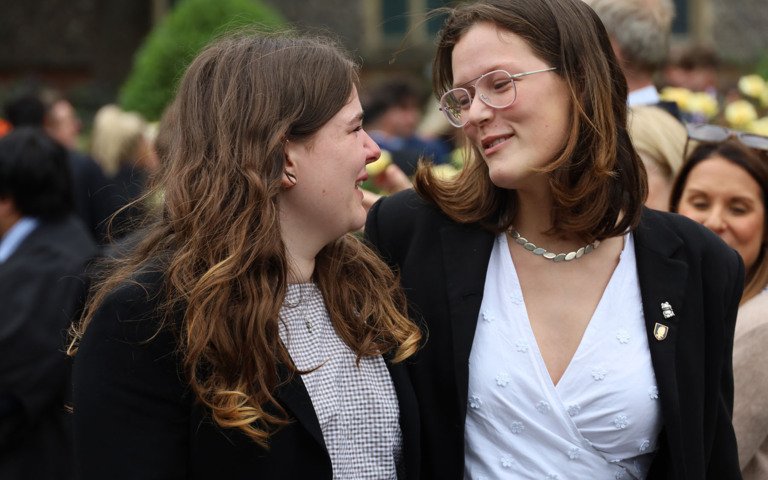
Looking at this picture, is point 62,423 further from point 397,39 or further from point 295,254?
point 397,39

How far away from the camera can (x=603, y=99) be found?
110 inches

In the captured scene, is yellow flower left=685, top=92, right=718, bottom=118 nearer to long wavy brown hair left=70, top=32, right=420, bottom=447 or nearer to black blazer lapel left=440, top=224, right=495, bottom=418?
black blazer lapel left=440, top=224, right=495, bottom=418

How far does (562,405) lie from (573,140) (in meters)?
0.67

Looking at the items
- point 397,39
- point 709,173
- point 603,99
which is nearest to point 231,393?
point 603,99

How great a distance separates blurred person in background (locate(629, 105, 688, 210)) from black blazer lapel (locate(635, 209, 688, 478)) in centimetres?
96

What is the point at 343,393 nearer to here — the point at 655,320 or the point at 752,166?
the point at 655,320

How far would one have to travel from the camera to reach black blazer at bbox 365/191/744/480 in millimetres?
2768

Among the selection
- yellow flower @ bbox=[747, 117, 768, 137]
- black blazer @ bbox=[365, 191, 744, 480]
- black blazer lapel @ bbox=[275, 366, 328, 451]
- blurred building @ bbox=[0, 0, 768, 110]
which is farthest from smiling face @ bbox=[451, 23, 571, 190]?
blurred building @ bbox=[0, 0, 768, 110]

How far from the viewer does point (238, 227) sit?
243cm

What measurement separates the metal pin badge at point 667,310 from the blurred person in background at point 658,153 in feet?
3.82

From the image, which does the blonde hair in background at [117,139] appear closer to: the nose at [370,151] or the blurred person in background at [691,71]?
the blurred person in background at [691,71]

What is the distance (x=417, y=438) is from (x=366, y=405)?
166mm

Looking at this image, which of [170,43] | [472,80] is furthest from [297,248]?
[170,43]

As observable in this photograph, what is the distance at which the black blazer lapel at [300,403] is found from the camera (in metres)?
2.41
